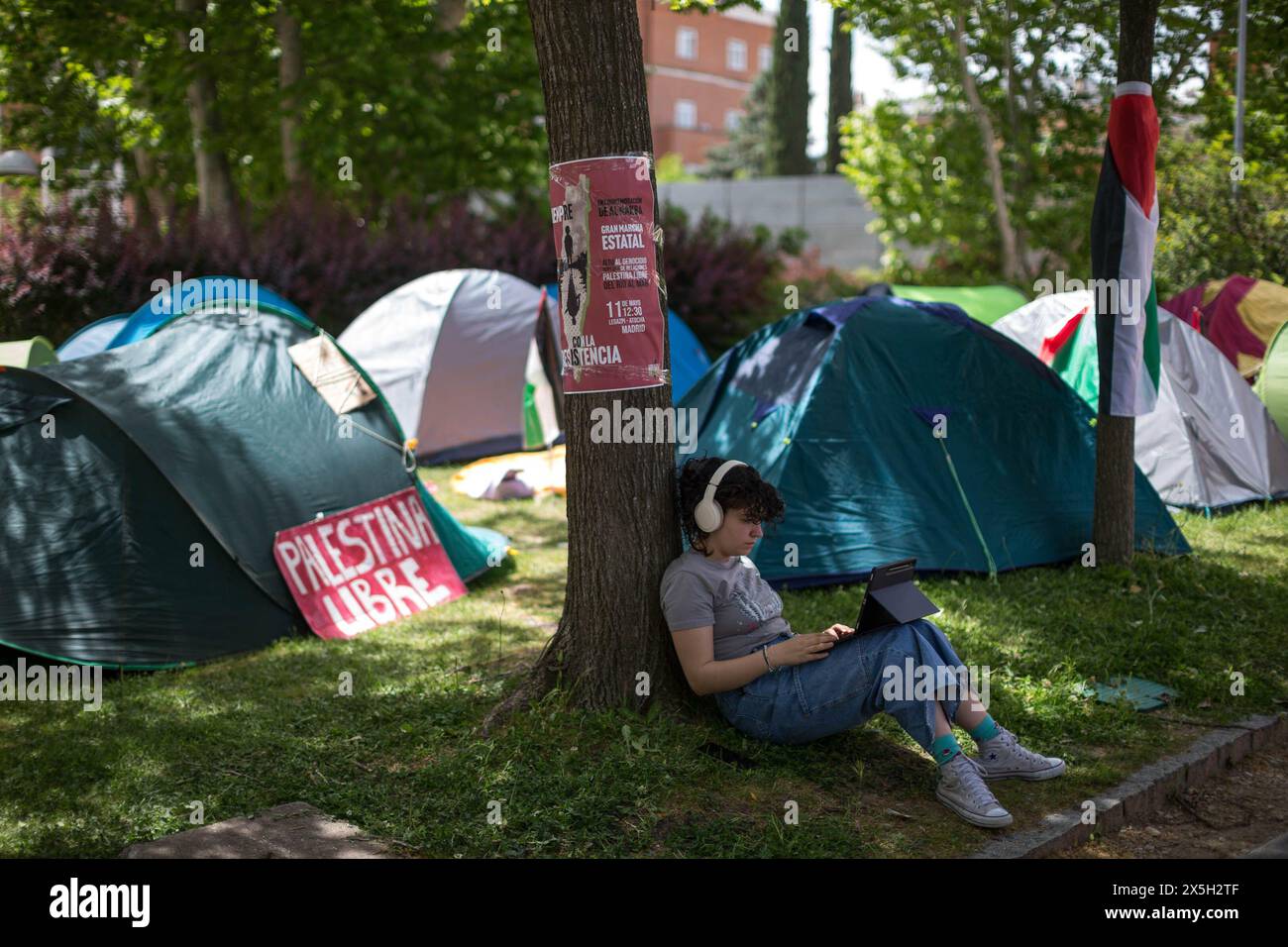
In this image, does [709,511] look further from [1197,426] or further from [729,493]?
[1197,426]

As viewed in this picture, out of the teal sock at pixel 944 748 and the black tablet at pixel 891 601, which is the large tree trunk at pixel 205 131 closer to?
the black tablet at pixel 891 601

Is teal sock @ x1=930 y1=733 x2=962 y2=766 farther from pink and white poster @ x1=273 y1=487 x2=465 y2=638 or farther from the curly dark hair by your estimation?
pink and white poster @ x1=273 y1=487 x2=465 y2=638

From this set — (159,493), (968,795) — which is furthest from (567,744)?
(159,493)

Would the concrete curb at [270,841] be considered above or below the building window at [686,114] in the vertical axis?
below

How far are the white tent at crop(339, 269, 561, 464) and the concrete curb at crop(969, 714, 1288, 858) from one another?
8.46 metres

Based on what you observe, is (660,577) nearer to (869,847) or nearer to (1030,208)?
(869,847)

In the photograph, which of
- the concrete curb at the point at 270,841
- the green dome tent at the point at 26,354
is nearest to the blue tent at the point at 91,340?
the green dome tent at the point at 26,354

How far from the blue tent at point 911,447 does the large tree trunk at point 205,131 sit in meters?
10.9

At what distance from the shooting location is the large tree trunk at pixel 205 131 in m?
15.4

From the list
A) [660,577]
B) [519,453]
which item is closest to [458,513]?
[519,453]

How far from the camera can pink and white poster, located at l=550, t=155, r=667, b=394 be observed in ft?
13.9

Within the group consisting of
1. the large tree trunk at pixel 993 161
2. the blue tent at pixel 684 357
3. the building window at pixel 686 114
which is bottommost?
the blue tent at pixel 684 357

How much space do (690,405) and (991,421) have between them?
1941 millimetres

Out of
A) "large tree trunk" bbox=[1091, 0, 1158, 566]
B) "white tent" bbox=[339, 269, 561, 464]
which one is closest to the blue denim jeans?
"large tree trunk" bbox=[1091, 0, 1158, 566]
